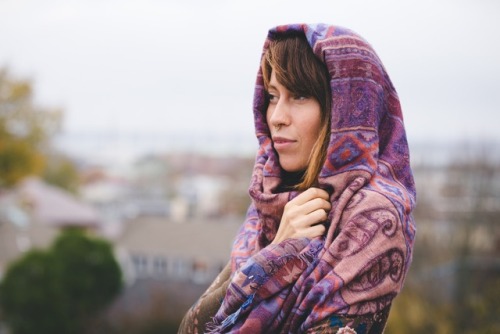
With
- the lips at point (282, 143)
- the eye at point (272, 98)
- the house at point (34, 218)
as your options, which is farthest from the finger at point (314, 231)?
the house at point (34, 218)

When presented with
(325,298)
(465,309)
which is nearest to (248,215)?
(325,298)

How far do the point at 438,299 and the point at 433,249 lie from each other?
206 centimetres

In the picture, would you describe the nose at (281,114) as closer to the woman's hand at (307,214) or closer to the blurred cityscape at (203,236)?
the woman's hand at (307,214)

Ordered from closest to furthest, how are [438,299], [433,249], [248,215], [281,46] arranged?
[281,46]
[248,215]
[438,299]
[433,249]

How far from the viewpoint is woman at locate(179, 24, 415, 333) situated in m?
1.55

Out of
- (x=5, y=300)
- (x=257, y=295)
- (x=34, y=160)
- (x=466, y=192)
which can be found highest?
(x=257, y=295)

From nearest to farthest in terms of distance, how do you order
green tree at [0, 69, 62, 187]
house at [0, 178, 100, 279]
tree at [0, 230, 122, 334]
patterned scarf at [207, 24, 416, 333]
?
patterned scarf at [207, 24, 416, 333], green tree at [0, 69, 62, 187], tree at [0, 230, 122, 334], house at [0, 178, 100, 279]

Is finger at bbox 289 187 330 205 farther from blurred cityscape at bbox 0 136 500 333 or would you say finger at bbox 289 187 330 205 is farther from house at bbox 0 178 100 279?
house at bbox 0 178 100 279

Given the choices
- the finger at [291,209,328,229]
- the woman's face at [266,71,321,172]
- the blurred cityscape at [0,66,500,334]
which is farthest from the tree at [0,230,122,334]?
the finger at [291,209,328,229]

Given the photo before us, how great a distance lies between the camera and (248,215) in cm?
207

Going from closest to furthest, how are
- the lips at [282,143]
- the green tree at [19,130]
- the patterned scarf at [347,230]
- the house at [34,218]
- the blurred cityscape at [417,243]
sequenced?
the patterned scarf at [347,230] → the lips at [282,143] → the blurred cityscape at [417,243] → the green tree at [19,130] → the house at [34,218]

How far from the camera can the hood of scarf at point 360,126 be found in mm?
1628

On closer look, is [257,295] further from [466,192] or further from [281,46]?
[466,192]

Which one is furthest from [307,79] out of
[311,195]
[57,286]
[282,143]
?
[57,286]
